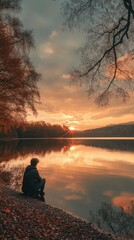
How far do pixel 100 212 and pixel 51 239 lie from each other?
24.8 ft

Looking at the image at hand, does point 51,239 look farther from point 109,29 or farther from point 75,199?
point 75,199

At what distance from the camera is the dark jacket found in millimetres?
12188

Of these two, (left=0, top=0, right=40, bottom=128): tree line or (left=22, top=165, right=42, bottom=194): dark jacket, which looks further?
(left=0, top=0, right=40, bottom=128): tree line

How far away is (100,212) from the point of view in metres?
13.7

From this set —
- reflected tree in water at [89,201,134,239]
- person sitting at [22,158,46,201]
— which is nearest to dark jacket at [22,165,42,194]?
person sitting at [22,158,46,201]

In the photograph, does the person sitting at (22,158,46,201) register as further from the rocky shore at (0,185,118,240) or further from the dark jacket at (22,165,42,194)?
the rocky shore at (0,185,118,240)

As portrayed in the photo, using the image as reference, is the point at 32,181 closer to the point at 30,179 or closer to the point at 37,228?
the point at 30,179

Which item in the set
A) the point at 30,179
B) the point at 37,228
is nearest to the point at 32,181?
the point at 30,179

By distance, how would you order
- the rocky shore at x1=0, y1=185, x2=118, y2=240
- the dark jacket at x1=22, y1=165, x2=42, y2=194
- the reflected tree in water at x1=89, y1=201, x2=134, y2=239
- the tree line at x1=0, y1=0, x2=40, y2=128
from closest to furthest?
the rocky shore at x1=0, y1=185, x2=118, y2=240 → the reflected tree in water at x1=89, y1=201, x2=134, y2=239 → the dark jacket at x1=22, y1=165, x2=42, y2=194 → the tree line at x1=0, y1=0, x2=40, y2=128

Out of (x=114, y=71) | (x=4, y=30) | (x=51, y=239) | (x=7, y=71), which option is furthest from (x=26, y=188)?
(x=4, y=30)

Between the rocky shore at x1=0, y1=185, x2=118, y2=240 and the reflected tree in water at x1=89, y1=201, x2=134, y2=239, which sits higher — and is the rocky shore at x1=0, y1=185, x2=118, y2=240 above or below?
above

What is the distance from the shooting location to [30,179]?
12.2 metres

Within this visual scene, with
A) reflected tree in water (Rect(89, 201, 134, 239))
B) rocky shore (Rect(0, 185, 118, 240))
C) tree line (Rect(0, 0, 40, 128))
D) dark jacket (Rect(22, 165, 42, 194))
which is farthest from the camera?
tree line (Rect(0, 0, 40, 128))

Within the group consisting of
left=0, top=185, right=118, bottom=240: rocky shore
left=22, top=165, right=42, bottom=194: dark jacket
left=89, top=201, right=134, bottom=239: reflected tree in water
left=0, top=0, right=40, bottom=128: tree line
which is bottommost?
left=89, top=201, right=134, bottom=239: reflected tree in water
